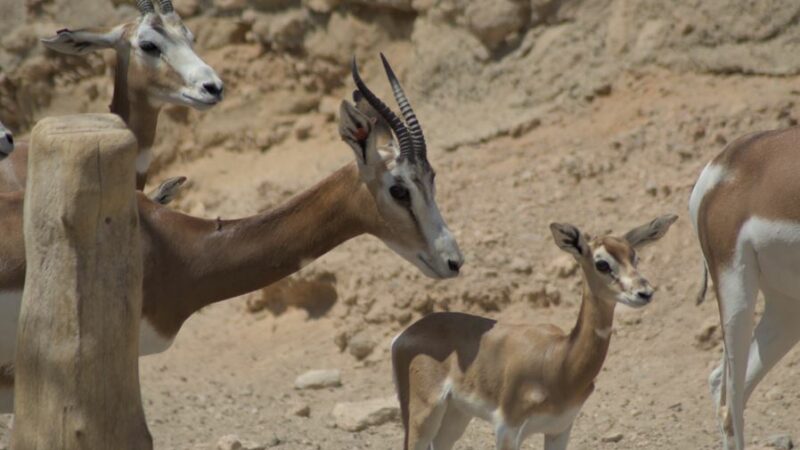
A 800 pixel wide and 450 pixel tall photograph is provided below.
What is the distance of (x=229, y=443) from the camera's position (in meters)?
8.91

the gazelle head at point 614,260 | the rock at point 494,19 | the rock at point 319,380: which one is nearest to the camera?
the gazelle head at point 614,260

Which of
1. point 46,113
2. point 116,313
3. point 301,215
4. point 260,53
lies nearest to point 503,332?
point 301,215

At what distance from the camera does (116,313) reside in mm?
4895

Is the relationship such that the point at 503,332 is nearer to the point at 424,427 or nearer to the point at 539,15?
the point at 424,427

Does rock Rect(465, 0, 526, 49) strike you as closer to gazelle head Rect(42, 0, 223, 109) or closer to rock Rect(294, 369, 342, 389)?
rock Rect(294, 369, 342, 389)

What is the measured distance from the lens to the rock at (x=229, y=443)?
29.2 ft

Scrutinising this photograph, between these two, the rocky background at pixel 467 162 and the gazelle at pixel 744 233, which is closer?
the gazelle at pixel 744 233

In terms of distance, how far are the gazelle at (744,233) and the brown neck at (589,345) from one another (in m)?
0.75

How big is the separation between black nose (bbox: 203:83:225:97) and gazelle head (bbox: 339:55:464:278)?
1.55 m

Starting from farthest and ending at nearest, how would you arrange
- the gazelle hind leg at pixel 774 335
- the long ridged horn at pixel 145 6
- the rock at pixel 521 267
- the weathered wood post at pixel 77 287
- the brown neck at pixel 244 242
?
1. the rock at pixel 521 267
2. the long ridged horn at pixel 145 6
3. the gazelle hind leg at pixel 774 335
4. the brown neck at pixel 244 242
5. the weathered wood post at pixel 77 287

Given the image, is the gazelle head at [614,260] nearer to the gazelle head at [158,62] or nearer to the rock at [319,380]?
the gazelle head at [158,62]

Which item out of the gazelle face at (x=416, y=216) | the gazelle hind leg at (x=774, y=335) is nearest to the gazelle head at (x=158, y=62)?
the gazelle face at (x=416, y=216)

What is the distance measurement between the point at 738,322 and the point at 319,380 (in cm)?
345

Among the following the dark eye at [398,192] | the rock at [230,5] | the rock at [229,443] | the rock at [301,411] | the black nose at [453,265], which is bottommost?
the rock at [301,411]
